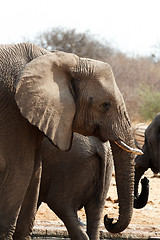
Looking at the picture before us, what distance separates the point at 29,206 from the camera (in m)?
3.56

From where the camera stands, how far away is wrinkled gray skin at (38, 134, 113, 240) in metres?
4.00

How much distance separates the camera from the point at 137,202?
4527 millimetres

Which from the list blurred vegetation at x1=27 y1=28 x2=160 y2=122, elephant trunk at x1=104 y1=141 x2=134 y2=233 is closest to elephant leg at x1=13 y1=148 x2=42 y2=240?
elephant trunk at x1=104 y1=141 x2=134 y2=233

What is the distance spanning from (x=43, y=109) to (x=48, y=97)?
7cm

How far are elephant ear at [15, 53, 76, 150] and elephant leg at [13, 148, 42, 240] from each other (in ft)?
1.09

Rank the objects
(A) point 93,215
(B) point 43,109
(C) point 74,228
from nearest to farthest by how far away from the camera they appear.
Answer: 1. (B) point 43,109
2. (C) point 74,228
3. (A) point 93,215

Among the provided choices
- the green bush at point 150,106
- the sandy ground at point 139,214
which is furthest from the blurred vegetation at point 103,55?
the sandy ground at point 139,214

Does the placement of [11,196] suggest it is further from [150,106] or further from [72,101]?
[150,106]

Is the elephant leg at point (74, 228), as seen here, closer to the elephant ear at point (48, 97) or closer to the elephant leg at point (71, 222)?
the elephant leg at point (71, 222)

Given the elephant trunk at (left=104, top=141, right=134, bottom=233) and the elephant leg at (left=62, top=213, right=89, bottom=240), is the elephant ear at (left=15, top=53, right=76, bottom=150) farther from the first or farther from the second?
the elephant leg at (left=62, top=213, right=89, bottom=240)

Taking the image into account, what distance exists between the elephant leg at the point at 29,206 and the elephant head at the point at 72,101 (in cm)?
36

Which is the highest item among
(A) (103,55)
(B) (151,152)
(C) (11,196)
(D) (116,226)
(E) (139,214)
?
(C) (11,196)

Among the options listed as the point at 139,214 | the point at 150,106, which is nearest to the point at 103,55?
the point at 150,106

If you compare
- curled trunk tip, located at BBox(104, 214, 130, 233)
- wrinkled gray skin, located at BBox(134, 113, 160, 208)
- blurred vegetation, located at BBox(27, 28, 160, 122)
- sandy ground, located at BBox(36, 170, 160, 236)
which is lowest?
blurred vegetation, located at BBox(27, 28, 160, 122)
